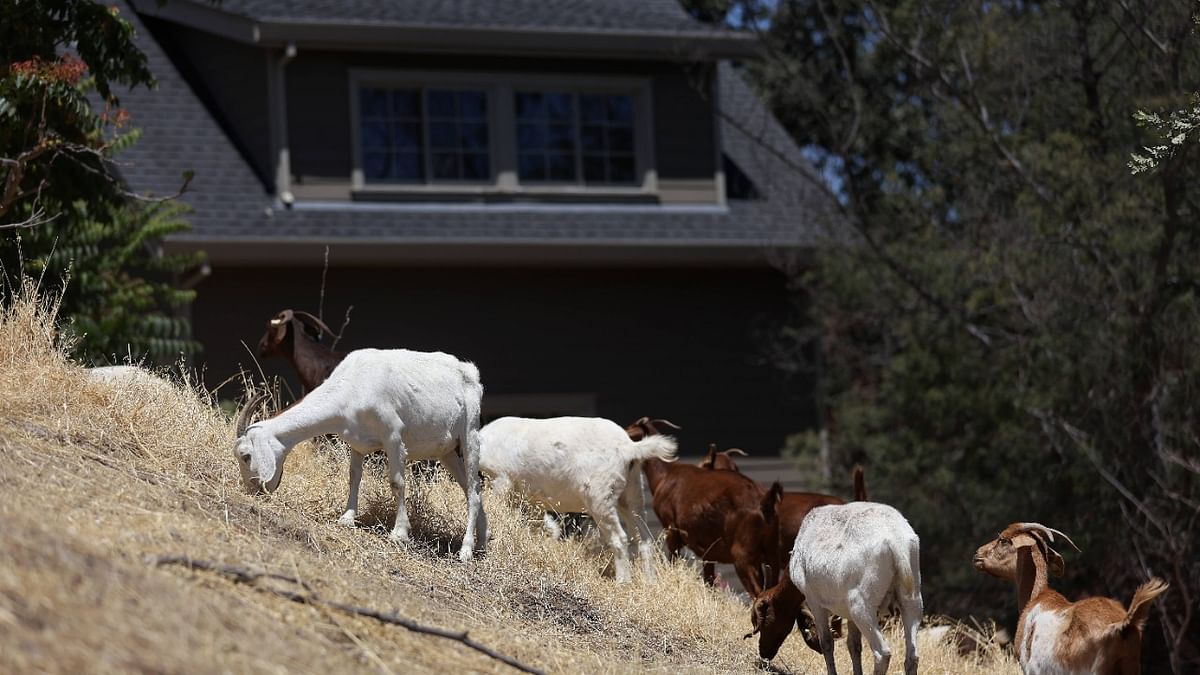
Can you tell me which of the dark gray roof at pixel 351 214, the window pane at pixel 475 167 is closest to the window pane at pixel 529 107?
the window pane at pixel 475 167

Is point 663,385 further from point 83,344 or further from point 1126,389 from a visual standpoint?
point 83,344

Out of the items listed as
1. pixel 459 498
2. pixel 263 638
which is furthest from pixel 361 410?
pixel 263 638

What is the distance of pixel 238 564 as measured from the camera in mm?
7438

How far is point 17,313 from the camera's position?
33.2 feet

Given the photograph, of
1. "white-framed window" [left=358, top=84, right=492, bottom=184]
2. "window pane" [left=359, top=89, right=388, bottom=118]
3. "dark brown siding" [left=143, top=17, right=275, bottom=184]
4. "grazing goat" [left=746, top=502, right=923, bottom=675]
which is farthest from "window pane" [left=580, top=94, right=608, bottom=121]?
"grazing goat" [left=746, top=502, right=923, bottom=675]

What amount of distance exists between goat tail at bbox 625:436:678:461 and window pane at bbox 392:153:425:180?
317 inches

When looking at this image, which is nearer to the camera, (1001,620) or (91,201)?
(91,201)

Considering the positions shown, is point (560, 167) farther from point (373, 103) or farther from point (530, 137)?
point (373, 103)

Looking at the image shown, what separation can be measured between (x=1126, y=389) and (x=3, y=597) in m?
13.3

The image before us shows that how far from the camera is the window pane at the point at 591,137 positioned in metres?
19.5

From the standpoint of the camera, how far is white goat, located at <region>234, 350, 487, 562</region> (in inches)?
368

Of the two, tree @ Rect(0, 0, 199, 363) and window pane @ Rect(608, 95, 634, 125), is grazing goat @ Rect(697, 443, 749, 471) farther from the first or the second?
window pane @ Rect(608, 95, 634, 125)

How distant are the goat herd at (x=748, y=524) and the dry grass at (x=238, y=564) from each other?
319 mm

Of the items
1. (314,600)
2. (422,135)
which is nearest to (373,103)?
(422,135)
